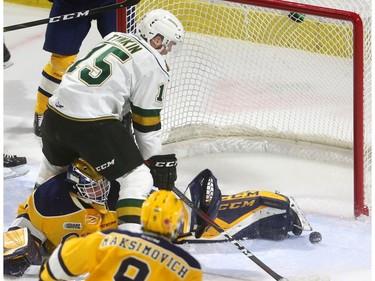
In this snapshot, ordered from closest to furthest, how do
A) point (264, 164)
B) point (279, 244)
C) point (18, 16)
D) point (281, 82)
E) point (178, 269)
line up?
point (178, 269) < point (279, 244) < point (264, 164) < point (281, 82) < point (18, 16)

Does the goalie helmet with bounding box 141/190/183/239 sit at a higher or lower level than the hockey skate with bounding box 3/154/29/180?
higher

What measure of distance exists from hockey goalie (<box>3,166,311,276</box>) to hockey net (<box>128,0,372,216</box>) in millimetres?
789

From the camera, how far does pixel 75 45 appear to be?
443cm

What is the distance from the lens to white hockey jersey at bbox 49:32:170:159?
331 centimetres

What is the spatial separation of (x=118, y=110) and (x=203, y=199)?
0.49 metres

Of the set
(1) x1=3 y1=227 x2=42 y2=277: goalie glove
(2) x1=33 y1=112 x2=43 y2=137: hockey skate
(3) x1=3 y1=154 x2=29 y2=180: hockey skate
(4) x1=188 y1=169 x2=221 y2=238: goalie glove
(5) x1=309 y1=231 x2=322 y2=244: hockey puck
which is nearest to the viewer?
(1) x1=3 y1=227 x2=42 y2=277: goalie glove

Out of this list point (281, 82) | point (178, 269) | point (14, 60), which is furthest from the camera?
point (14, 60)

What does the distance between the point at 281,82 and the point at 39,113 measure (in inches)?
43.2

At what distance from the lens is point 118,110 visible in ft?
11.1

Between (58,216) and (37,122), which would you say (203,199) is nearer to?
(58,216)

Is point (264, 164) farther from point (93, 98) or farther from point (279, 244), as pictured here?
point (93, 98)

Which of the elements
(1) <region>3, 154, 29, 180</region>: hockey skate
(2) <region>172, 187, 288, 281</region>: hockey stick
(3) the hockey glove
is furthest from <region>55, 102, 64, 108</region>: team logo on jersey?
(1) <region>3, 154, 29, 180</region>: hockey skate

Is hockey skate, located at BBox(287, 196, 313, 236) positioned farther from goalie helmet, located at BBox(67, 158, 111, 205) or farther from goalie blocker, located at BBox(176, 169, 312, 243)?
goalie helmet, located at BBox(67, 158, 111, 205)

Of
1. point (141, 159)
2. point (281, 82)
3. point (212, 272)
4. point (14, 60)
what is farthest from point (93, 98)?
point (14, 60)
